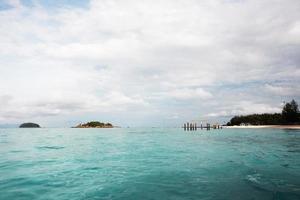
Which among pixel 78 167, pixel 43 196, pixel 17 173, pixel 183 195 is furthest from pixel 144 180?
pixel 17 173

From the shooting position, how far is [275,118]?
163000mm

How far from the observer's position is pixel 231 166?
21.5 m

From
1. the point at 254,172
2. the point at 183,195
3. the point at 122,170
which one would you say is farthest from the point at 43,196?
the point at 254,172

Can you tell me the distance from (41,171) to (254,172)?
50.7ft

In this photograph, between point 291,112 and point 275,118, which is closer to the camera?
point 291,112

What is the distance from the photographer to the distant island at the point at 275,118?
135250mm

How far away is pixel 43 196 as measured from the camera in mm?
13016

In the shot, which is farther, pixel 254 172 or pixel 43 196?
pixel 254 172

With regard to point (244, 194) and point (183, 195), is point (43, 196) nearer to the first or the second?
point (183, 195)

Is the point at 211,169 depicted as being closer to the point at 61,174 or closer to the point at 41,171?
the point at 61,174

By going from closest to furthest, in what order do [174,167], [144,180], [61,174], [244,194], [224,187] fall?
[244,194]
[224,187]
[144,180]
[61,174]
[174,167]

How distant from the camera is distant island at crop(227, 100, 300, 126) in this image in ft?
444

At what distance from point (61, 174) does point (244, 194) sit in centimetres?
1219

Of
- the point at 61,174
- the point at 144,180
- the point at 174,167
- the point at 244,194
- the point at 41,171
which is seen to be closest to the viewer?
the point at 244,194
